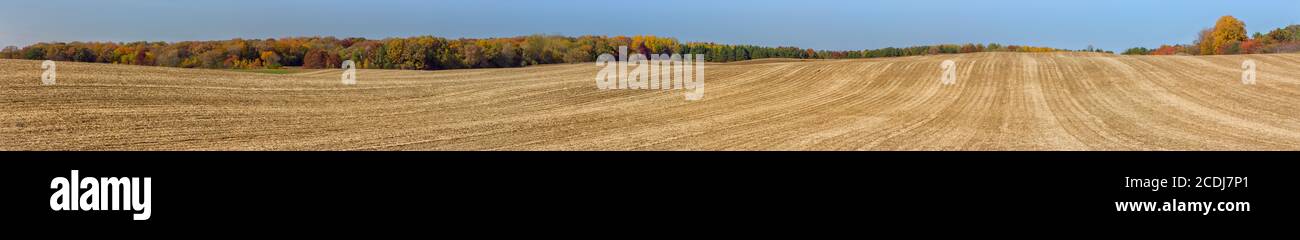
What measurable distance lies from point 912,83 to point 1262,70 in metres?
13.8

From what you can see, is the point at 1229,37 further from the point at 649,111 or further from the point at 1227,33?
the point at 649,111

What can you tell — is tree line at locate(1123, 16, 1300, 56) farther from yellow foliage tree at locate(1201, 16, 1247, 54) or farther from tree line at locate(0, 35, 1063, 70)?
tree line at locate(0, 35, 1063, 70)

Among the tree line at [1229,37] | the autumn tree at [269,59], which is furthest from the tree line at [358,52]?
the tree line at [1229,37]

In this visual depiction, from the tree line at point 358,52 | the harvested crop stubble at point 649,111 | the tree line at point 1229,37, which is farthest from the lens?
the tree line at point 1229,37

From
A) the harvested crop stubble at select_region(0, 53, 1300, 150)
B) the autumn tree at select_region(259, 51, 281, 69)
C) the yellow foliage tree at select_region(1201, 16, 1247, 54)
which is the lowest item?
the harvested crop stubble at select_region(0, 53, 1300, 150)

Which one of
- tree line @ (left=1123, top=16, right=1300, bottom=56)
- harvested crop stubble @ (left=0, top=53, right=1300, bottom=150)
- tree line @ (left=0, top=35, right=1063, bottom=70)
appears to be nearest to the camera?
→ harvested crop stubble @ (left=0, top=53, right=1300, bottom=150)

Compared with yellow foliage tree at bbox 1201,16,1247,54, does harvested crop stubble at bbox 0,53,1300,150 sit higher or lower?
lower

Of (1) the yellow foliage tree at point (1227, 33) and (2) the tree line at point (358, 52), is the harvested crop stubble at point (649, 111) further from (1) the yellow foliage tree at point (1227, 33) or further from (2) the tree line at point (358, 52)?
(1) the yellow foliage tree at point (1227, 33)

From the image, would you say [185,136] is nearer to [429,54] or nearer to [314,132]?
[314,132]

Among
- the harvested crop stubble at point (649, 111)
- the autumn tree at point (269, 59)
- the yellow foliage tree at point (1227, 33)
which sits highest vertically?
the yellow foliage tree at point (1227, 33)

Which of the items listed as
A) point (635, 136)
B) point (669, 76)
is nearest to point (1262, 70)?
point (669, 76)

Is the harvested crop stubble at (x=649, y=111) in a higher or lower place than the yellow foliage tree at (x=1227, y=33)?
lower

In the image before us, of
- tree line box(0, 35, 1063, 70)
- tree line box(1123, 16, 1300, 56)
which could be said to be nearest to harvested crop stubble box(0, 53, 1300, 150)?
tree line box(0, 35, 1063, 70)

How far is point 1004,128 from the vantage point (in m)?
17.6
